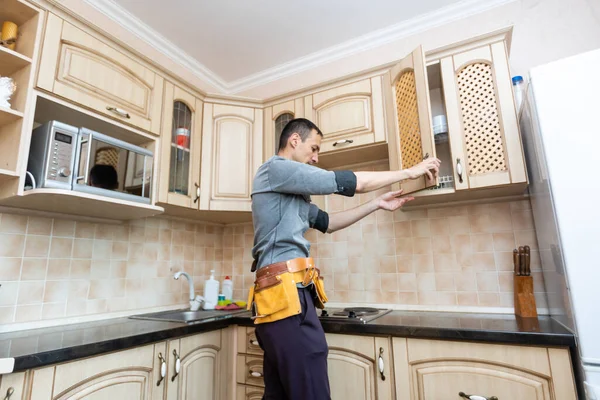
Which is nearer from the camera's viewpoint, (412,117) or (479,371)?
(479,371)

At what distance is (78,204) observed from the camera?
1601 millimetres

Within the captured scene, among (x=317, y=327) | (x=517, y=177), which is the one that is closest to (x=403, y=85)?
(x=517, y=177)

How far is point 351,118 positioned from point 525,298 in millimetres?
1269

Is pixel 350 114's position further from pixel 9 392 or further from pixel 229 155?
Result: pixel 9 392

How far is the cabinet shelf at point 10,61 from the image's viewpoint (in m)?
1.39

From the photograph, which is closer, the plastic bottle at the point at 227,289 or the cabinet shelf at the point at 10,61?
the cabinet shelf at the point at 10,61

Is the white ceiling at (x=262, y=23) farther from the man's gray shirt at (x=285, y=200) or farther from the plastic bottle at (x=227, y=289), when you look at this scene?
the plastic bottle at (x=227, y=289)

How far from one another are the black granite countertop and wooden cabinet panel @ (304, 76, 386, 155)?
0.96m

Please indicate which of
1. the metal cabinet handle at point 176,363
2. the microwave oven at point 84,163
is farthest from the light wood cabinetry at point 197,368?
the microwave oven at point 84,163

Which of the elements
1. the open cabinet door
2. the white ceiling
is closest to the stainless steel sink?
the open cabinet door

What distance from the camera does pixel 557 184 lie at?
121cm

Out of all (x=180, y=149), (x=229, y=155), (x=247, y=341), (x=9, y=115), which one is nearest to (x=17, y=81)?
(x=9, y=115)

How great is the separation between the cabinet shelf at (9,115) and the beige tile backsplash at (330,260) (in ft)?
1.44

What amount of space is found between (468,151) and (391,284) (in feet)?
2.84
